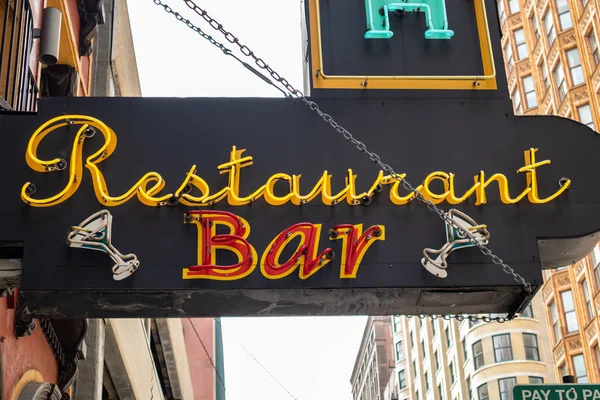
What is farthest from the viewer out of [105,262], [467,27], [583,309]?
[583,309]

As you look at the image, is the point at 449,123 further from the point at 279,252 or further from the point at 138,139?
the point at 138,139

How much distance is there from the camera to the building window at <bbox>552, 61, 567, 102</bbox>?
160 feet

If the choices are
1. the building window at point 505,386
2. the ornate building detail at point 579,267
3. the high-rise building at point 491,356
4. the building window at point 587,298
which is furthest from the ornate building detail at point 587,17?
the building window at point 505,386

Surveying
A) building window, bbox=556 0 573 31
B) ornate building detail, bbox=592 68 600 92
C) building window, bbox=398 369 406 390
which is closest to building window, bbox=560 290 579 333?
ornate building detail, bbox=592 68 600 92

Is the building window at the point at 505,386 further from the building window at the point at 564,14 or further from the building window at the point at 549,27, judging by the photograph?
the building window at the point at 564,14

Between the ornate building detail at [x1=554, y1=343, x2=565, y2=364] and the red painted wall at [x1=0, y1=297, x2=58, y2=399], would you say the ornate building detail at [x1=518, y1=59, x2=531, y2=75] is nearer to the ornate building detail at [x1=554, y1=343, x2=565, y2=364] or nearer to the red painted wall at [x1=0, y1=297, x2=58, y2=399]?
the ornate building detail at [x1=554, y1=343, x2=565, y2=364]

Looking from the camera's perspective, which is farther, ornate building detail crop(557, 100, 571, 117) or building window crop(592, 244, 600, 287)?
ornate building detail crop(557, 100, 571, 117)

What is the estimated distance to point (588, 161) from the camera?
1032 centimetres

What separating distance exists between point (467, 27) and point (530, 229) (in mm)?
2933

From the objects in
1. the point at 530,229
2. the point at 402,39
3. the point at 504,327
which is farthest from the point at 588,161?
the point at 504,327

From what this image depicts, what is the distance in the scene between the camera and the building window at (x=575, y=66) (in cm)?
4762

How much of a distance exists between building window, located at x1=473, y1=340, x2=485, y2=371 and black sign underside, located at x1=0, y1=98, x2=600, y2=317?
4875cm

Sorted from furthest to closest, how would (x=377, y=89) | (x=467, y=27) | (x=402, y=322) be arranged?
(x=402, y=322) → (x=467, y=27) → (x=377, y=89)

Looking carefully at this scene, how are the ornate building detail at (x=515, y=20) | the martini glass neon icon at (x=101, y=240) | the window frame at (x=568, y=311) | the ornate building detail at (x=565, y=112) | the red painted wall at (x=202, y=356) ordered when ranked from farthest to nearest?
the ornate building detail at (x=515, y=20)
the red painted wall at (x=202, y=356)
the ornate building detail at (x=565, y=112)
the window frame at (x=568, y=311)
the martini glass neon icon at (x=101, y=240)
